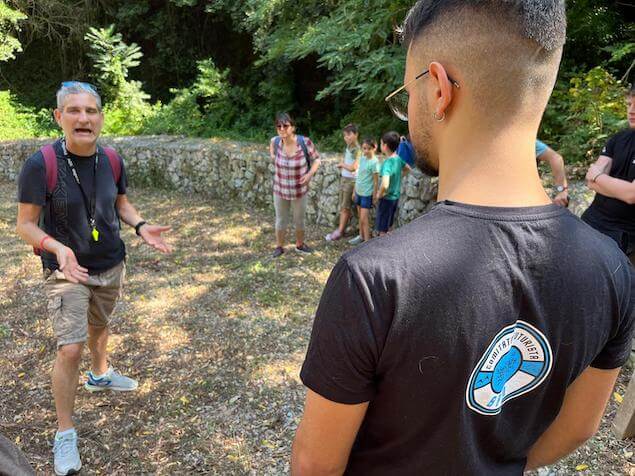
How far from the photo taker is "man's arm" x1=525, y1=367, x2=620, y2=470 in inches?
38.6

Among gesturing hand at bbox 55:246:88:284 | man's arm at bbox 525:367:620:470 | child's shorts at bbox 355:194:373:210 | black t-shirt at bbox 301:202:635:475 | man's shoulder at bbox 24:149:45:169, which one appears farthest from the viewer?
child's shorts at bbox 355:194:373:210

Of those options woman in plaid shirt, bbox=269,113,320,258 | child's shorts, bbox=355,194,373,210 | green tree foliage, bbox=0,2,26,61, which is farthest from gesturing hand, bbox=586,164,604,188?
green tree foliage, bbox=0,2,26,61

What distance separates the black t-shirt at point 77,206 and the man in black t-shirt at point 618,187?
299 centimetres

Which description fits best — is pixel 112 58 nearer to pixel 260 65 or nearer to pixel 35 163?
pixel 260 65

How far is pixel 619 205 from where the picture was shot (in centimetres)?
284

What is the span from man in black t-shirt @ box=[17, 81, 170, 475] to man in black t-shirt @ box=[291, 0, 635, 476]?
2.00 meters

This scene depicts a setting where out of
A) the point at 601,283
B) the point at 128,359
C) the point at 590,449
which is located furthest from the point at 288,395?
the point at 601,283

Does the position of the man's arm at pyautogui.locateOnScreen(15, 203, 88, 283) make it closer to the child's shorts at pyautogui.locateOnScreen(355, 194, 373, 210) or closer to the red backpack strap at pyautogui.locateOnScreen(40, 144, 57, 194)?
the red backpack strap at pyautogui.locateOnScreen(40, 144, 57, 194)

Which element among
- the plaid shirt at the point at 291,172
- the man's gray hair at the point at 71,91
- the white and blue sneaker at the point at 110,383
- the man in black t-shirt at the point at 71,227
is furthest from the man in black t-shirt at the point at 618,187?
the white and blue sneaker at the point at 110,383

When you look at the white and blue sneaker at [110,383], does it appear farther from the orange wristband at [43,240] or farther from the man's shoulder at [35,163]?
the man's shoulder at [35,163]

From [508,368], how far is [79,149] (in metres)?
2.51

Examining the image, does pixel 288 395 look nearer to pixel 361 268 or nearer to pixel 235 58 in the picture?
pixel 361 268

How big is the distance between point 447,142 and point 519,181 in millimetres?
141

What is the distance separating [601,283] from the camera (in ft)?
2.63
